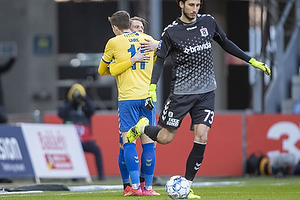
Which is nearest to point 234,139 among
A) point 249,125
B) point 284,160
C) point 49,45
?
point 249,125

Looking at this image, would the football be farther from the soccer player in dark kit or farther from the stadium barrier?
the stadium barrier

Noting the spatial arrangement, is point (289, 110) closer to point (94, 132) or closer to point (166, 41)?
point (94, 132)

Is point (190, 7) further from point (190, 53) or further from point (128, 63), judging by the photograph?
point (128, 63)

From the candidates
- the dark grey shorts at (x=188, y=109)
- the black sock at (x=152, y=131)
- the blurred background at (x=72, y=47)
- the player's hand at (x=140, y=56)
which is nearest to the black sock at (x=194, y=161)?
the dark grey shorts at (x=188, y=109)

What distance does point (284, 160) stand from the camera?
14.1 m

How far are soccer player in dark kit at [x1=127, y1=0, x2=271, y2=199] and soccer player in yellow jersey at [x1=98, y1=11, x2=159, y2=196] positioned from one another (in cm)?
63

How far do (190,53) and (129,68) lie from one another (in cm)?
101

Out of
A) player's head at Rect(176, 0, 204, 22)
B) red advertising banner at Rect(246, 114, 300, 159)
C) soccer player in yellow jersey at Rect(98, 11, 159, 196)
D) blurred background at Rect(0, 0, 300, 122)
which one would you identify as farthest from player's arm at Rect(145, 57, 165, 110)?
blurred background at Rect(0, 0, 300, 122)

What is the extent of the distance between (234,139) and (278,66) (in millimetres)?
3372

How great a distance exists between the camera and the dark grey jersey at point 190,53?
7.79 m

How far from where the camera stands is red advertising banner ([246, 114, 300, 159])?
14812mm

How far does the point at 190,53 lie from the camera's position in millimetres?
7781

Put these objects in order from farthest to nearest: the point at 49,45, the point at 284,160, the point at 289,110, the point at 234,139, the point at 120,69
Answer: the point at 49,45 < the point at 289,110 < the point at 234,139 < the point at 284,160 < the point at 120,69

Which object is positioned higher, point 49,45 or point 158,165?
point 49,45
